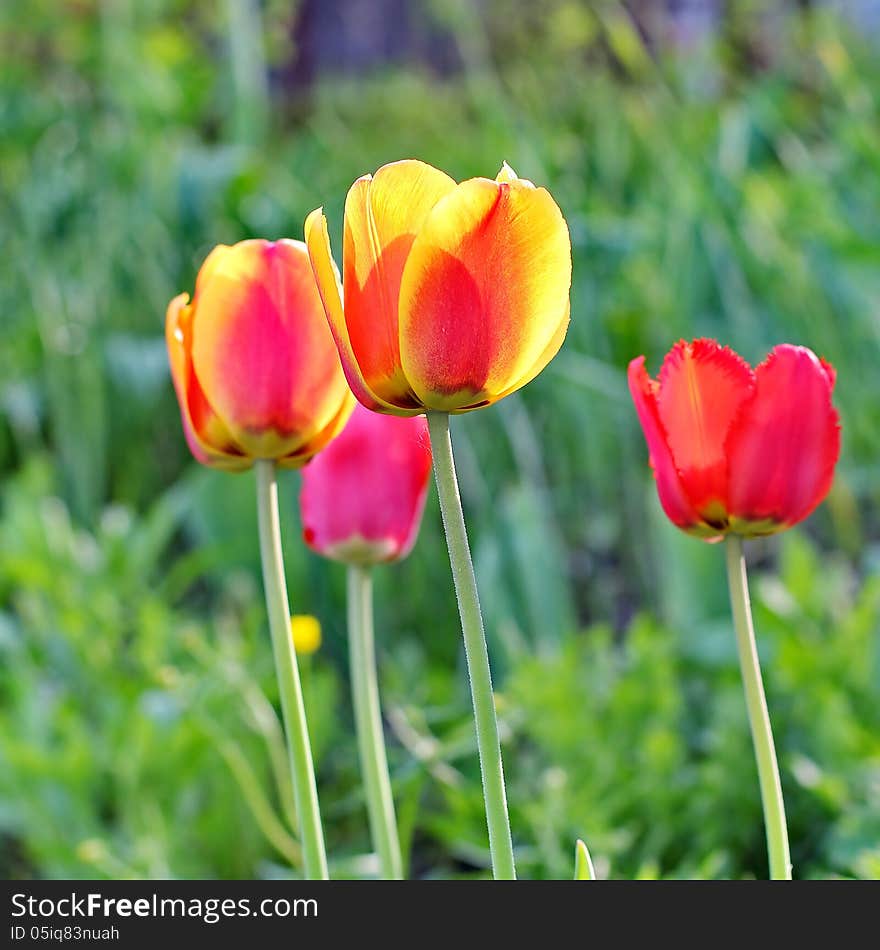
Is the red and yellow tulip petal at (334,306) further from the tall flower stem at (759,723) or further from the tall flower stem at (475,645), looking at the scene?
the tall flower stem at (759,723)

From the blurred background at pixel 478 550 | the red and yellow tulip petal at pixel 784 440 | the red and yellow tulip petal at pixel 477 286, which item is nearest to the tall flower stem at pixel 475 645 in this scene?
the red and yellow tulip petal at pixel 477 286

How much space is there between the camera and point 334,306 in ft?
1.28

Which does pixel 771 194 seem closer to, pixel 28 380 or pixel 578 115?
pixel 578 115

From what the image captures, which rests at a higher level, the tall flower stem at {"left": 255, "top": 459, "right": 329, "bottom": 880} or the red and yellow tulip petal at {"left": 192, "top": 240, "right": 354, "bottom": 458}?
the red and yellow tulip petal at {"left": 192, "top": 240, "right": 354, "bottom": 458}

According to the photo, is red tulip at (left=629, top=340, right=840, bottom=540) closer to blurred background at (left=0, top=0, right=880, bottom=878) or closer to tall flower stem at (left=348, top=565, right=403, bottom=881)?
tall flower stem at (left=348, top=565, right=403, bottom=881)

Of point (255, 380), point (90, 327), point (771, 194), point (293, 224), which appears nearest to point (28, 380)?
point (90, 327)

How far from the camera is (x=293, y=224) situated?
5.97 feet

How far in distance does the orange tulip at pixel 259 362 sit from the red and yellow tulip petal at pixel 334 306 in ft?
0.28

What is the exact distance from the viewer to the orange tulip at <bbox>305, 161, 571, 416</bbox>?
377 mm

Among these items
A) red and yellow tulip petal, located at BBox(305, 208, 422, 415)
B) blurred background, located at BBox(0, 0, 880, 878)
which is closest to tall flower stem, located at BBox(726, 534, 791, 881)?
red and yellow tulip petal, located at BBox(305, 208, 422, 415)

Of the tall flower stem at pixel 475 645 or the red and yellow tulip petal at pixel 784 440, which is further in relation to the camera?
the red and yellow tulip petal at pixel 784 440

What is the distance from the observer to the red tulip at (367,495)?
23.2 inches

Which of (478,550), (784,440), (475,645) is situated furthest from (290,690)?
(478,550)

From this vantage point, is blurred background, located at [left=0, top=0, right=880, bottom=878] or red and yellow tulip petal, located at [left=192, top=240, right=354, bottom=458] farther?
blurred background, located at [left=0, top=0, right=880, bottom=878]
